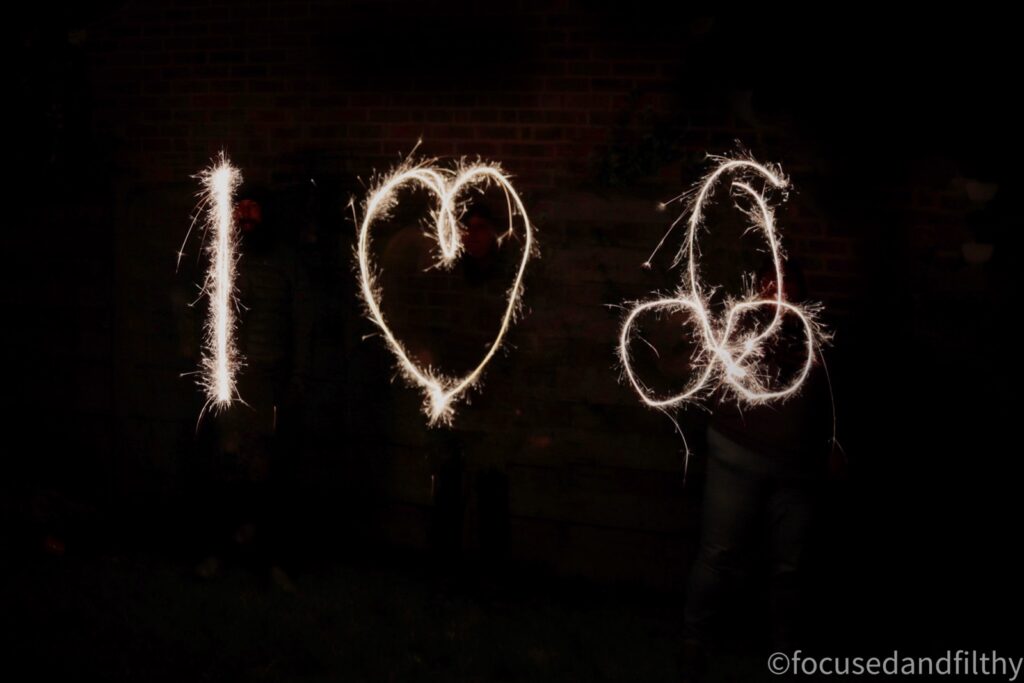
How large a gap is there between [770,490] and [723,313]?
1.10 m

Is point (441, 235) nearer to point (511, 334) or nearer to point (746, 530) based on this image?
point (511, 334)

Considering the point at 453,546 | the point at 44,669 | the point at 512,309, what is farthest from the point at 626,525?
the point at 44,669

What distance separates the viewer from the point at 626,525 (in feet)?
16.3

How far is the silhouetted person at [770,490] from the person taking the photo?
151 inches

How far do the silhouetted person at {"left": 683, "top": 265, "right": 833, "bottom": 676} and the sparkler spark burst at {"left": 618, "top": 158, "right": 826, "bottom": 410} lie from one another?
0.47 ft

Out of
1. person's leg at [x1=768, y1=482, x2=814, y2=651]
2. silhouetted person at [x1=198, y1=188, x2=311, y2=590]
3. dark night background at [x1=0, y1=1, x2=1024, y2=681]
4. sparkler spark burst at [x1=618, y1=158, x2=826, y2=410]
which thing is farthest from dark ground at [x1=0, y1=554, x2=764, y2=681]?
sparkler spark burst at [x1=618, y1=158, x2=826, y2=410]

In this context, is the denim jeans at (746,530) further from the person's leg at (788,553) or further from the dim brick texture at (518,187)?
the dim brick texture at (518,187)

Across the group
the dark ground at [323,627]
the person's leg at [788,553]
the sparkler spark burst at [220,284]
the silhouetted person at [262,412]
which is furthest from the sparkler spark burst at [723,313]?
the sparkler spark burst at [220,284]

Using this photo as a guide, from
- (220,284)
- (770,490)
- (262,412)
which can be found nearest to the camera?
(770,490)

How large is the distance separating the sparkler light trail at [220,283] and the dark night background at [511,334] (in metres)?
0.15

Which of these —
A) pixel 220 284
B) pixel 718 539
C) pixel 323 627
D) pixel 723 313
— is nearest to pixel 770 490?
pixel 718 539

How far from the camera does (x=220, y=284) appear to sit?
17.1 feet

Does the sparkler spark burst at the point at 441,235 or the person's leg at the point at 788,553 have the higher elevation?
the sparkler spark burst at the point at 441,235

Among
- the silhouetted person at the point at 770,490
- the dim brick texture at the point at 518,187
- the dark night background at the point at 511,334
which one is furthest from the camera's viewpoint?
the dim brick texture at the point at 518,187
